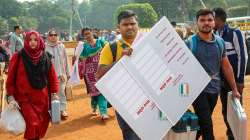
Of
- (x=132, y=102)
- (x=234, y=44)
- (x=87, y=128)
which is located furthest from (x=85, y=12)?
(x=132, y=102)

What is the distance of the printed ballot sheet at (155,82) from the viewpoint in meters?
4.17

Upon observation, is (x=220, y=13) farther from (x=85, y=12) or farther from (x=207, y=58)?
(x=85, y=12)

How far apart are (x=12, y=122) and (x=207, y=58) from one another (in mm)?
2316

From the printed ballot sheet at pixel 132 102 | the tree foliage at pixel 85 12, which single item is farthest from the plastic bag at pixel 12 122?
the tree foliage at pixel 85 12

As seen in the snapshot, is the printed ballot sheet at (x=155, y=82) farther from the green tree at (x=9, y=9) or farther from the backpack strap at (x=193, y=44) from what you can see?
the green tree at (x=9, y=9)

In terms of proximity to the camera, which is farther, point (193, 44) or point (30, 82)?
point (30, 82)

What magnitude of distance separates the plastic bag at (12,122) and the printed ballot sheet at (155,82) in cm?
167

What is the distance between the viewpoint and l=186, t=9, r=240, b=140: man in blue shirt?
4.96 metres

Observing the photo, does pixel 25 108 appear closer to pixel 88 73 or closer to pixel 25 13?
pixel 88 73

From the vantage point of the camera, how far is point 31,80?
545 cm

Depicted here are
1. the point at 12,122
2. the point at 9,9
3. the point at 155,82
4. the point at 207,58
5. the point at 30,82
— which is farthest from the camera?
the point at 9,9

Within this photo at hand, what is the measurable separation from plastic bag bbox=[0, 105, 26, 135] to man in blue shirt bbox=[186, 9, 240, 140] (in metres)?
2.00

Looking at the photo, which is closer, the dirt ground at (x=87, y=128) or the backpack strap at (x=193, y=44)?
the backpack strap at (x=193, y=44)

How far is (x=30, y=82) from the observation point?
545 cm
